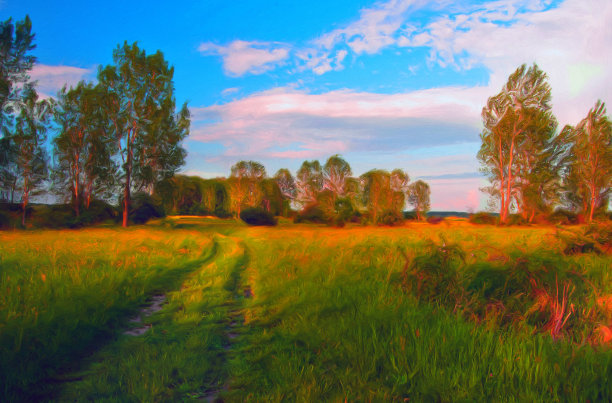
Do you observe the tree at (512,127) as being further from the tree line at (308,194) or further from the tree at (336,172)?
the tree at (336,172)

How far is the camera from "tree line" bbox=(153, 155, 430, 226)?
109 feet

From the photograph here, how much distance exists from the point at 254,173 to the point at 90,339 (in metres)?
64.4

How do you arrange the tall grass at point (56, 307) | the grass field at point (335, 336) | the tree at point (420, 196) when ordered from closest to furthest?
the grass field at point (335, 336) < the tall grass at point (56, 307) < the tree at point (420, 196)

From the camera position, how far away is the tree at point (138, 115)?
3478cm

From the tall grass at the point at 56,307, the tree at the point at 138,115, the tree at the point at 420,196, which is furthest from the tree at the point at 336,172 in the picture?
the tall grass at the point at 56,307

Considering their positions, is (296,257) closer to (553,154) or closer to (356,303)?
(356,303)

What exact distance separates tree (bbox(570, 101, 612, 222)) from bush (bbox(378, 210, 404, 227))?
26401 mm

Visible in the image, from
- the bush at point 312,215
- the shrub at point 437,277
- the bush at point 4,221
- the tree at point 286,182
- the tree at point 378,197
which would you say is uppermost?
the tree at point 286,182

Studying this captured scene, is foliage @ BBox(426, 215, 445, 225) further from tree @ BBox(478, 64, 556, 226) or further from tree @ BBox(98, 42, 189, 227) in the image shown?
tree @ BBox(98, 42, 189, 227)

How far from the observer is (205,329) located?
5.19m

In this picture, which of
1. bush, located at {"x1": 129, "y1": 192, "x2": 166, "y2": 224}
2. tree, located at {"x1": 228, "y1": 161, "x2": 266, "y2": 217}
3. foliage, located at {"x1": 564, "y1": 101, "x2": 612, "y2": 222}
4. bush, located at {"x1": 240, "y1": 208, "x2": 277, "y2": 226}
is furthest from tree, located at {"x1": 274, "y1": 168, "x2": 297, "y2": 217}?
foliage, located at {"x1": 564, "y1": 101, "x2": 612, "y2": 222}

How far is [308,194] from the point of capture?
183 ft

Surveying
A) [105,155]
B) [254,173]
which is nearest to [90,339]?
[105,155]

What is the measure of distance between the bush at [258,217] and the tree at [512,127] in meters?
30.1
